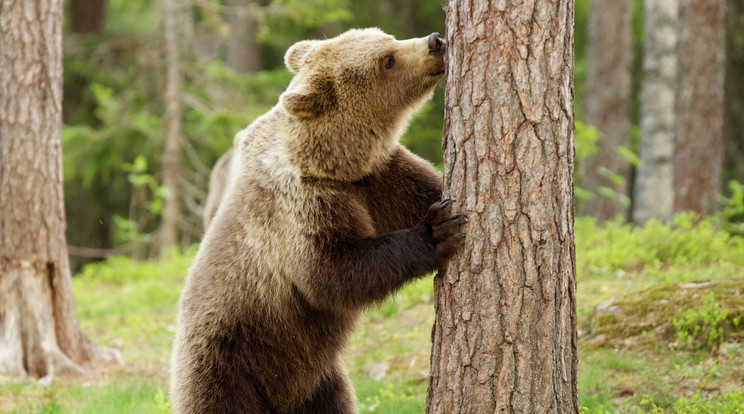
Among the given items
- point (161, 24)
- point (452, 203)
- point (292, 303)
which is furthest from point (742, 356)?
point (161, 24)

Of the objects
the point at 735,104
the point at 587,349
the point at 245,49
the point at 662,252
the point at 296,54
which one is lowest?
the point at 587,349

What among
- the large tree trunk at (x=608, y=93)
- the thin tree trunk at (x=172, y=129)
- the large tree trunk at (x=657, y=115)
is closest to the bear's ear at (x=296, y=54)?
the thin tree trunk at (x=172, y=129)

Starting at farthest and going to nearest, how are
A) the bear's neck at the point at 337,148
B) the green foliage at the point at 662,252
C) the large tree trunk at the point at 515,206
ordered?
the green foliage at the point at 662,252 < the bear's neck at the point at 337,148 < the large tree trunk at the point at 515,206

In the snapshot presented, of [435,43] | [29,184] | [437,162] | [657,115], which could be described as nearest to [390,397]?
[435,43]

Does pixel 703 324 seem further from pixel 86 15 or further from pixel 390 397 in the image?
pixel 86 15

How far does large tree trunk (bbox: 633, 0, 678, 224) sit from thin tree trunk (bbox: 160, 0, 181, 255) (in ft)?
24.6

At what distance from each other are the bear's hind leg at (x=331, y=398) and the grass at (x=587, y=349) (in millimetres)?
393

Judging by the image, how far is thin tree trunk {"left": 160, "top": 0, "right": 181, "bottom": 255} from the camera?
12.5m

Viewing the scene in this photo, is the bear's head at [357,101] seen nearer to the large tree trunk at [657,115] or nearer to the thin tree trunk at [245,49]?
the large tree trunk at [657,115]

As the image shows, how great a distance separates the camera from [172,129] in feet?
41.1

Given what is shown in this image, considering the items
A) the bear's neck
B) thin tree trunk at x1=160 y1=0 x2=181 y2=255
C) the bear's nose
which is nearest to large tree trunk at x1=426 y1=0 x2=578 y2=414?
the bear's nose

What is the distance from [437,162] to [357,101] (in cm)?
1151

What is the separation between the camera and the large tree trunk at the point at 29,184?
607 cm

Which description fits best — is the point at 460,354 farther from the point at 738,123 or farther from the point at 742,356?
the point at 738,123
